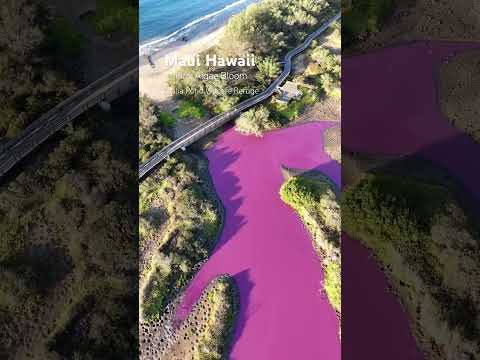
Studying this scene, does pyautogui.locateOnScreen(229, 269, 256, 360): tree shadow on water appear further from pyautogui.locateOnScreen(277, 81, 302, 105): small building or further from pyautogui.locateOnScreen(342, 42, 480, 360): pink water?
pyautogui.locateOnScreen(277, 81, 302, 105): small building

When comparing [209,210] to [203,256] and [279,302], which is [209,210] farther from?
[279,302]

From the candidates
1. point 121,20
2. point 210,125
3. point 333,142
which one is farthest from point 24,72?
point 333,142

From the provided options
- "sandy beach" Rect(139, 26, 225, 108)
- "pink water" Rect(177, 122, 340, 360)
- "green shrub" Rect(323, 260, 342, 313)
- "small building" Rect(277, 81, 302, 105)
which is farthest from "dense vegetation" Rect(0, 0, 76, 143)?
"green shrub" Rect(323, 260, 342, 313)

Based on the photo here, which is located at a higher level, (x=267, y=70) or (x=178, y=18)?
(x=178, y=18)

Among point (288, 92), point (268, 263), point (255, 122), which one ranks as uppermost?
point (288, 92)

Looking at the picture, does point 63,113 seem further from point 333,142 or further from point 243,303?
point 333,142

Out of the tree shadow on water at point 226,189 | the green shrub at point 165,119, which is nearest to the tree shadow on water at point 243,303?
the tree shadow on water at point 226,189

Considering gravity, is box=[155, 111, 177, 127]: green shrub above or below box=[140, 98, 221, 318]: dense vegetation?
above
